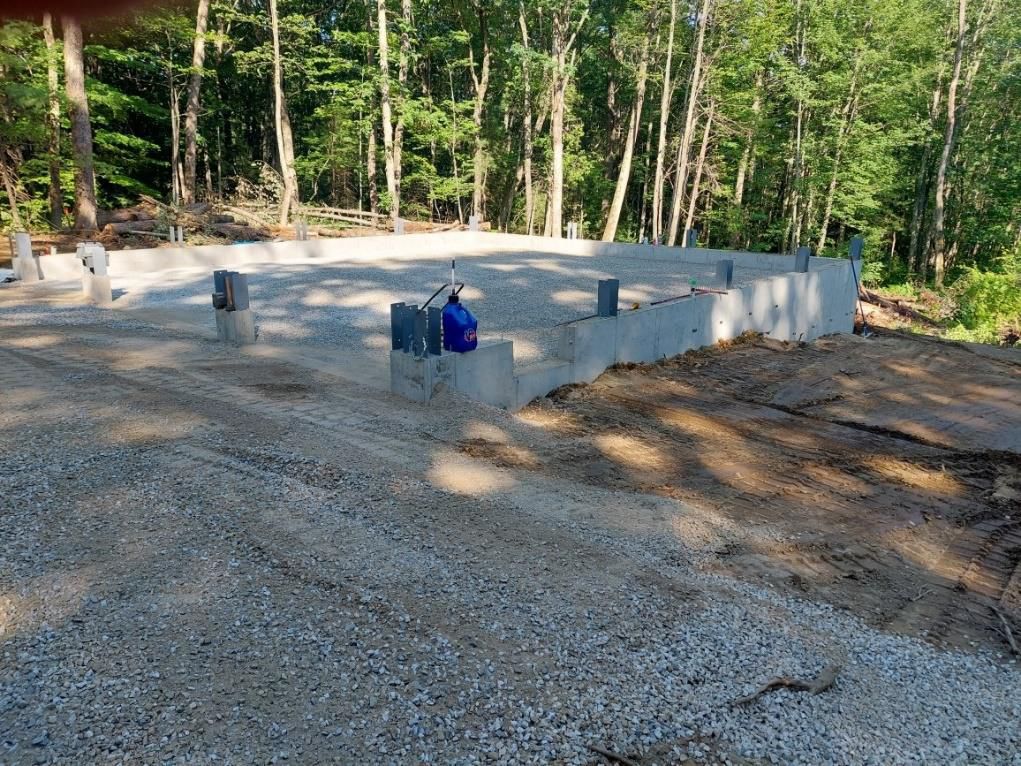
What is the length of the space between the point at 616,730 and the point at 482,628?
2.91ft

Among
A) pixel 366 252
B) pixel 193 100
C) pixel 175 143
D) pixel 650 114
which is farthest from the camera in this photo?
pixel 650 114

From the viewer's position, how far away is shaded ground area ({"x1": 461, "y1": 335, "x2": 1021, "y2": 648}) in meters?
4.76

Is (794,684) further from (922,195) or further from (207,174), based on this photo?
(207,174)

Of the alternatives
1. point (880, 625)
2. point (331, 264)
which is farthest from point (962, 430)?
point (331, 264)

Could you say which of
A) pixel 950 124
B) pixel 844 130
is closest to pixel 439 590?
pixel 844 130

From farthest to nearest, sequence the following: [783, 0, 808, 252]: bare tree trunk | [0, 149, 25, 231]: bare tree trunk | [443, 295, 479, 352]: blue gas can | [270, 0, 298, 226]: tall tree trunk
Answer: [783, 0, 808, 252]: bare tree trunk < [270, 0, 298, 226]: tall tree trunk < [0, 149, 25, 231]: bare tree trunk < [443, 295, 479, 352]: blue gas can

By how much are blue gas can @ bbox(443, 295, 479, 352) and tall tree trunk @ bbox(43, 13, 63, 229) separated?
16126mm

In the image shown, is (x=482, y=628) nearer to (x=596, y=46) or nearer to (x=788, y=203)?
(x=788, y=203)

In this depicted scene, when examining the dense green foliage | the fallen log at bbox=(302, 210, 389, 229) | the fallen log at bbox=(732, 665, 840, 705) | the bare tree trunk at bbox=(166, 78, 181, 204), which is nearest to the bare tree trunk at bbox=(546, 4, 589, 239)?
the dense green foliage

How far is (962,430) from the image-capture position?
9.35 m

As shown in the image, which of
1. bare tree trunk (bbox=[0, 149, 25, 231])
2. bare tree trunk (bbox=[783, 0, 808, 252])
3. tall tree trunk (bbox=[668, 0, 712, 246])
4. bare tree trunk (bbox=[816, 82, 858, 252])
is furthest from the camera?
bare tree trunk (bbox=[783, 0, 808, 252])

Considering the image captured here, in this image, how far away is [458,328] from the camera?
7.44 metres

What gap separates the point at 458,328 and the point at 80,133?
16.4m

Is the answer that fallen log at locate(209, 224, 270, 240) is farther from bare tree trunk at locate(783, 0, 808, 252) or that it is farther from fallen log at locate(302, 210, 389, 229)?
bare tree trunk at locate(783, 0, 808, 252)
